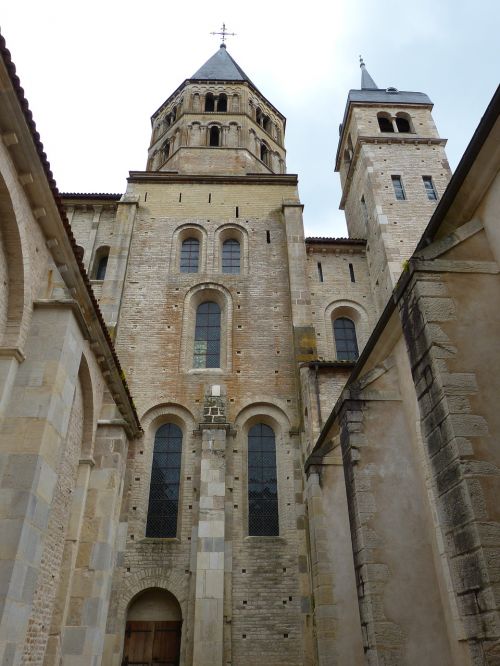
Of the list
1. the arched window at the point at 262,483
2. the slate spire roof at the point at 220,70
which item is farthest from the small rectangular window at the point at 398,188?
the arched window at the point at 262,483

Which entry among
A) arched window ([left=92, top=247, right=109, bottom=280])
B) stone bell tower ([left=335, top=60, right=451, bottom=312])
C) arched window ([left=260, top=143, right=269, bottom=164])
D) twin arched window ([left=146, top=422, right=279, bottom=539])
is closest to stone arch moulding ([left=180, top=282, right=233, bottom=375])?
twin arched window ([left=146, top=422, right=279, bottom=539])

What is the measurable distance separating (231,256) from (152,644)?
40.9 feet

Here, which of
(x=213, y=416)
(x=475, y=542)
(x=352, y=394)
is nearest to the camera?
(x=475, y=542)

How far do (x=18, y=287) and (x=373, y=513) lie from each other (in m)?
6.60

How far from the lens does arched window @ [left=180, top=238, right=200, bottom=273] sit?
18406mm

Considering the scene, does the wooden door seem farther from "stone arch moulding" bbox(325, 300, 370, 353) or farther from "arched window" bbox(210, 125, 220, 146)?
"arched window" bbox(210, 125, 220, 146)

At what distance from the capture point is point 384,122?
80.8ft

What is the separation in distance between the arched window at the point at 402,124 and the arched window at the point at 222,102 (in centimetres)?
872

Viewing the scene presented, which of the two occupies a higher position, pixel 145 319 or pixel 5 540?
pixel 145 319

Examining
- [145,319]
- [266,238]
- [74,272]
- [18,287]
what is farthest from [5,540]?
[266,238]

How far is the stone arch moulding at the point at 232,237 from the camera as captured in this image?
18.3 meters

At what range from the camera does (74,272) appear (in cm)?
937

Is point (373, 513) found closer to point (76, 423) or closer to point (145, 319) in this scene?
point (76, 423)

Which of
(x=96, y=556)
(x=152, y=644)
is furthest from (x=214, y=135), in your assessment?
(x=152, y=644)
